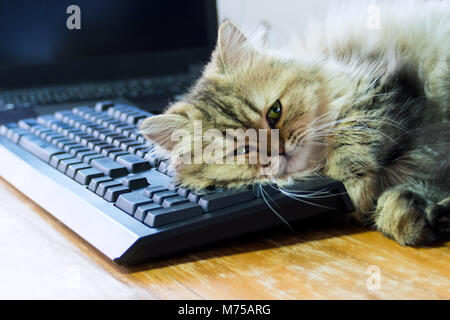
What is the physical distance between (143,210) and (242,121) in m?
0.33

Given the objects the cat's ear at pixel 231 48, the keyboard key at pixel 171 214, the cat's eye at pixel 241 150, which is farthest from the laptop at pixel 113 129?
the cat's ear at pixel 231 48

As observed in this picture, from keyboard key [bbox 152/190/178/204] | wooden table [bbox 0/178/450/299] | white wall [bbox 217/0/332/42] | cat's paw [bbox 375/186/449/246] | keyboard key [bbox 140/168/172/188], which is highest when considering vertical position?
white wall [bbox 217/0/332/42]

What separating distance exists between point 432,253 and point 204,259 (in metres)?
0.32

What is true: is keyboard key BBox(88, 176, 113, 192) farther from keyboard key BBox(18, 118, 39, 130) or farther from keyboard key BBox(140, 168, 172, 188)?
keyboard key BBox(18, 118, 39, 130)

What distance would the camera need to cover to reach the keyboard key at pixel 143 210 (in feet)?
2.42

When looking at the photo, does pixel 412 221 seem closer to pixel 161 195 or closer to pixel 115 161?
pixel 161 195

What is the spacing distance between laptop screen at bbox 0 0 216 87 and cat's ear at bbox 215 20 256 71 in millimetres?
600

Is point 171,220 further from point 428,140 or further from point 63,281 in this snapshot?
point 428,140

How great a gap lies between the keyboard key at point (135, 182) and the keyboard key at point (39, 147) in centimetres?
25

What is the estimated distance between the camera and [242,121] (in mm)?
996

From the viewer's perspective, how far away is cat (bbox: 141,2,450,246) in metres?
0.88

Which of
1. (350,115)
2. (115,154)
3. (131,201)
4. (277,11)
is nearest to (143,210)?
(131,201)

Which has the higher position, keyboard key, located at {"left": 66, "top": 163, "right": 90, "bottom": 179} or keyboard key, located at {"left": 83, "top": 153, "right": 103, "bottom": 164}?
keyboard key, located at {"left": 83, "top": 153, "right": 103, "bottom": 164}

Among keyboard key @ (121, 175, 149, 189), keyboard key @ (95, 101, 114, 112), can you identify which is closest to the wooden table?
keyboard key @ (121, 175, 149, 189)
